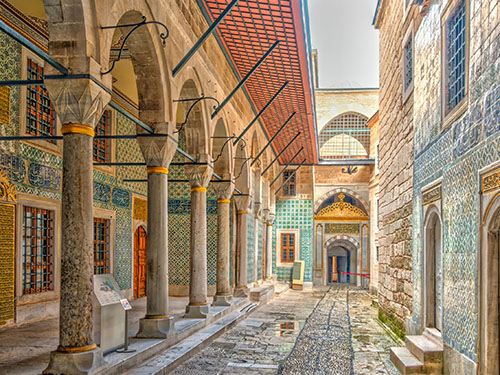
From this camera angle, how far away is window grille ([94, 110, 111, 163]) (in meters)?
11.2

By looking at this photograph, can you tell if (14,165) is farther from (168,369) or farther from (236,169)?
(236,169)

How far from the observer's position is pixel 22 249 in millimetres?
8281

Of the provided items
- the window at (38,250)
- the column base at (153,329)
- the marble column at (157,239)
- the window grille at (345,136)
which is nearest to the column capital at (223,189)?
the window at (38,250)

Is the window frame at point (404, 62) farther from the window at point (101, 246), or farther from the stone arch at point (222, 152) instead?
the window at point (101, 246)

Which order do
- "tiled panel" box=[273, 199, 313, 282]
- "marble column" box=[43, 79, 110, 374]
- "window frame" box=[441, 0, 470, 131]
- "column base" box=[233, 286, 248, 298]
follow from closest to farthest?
"marble column" box=[43, 79, 110, 374], "window frame" box=[441, 0, 470, 131], "column base" box=[233, 286, 248, 298], "tiled panel" box=[273, 199, 313, 282]

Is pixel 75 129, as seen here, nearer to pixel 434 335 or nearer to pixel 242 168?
pixel 434 335

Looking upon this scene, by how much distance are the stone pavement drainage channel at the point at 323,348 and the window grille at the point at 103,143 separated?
5.67m

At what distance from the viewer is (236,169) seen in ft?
43.2

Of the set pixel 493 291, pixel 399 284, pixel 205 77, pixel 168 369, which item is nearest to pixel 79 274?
pixel 168 369

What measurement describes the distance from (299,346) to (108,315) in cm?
415

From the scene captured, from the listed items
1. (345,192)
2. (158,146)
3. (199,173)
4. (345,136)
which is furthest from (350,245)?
(158,146)

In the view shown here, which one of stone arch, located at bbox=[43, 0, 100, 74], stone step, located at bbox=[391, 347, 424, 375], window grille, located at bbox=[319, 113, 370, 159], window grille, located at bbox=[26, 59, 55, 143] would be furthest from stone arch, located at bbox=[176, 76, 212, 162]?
window grille, located at bbox=[319, 113, 370, 159]

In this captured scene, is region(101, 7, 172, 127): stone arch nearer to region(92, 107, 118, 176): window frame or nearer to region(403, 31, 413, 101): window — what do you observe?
region(403, 31, 413, 101): window

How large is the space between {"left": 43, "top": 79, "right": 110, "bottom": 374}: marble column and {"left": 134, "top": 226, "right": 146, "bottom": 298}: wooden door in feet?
27.7
